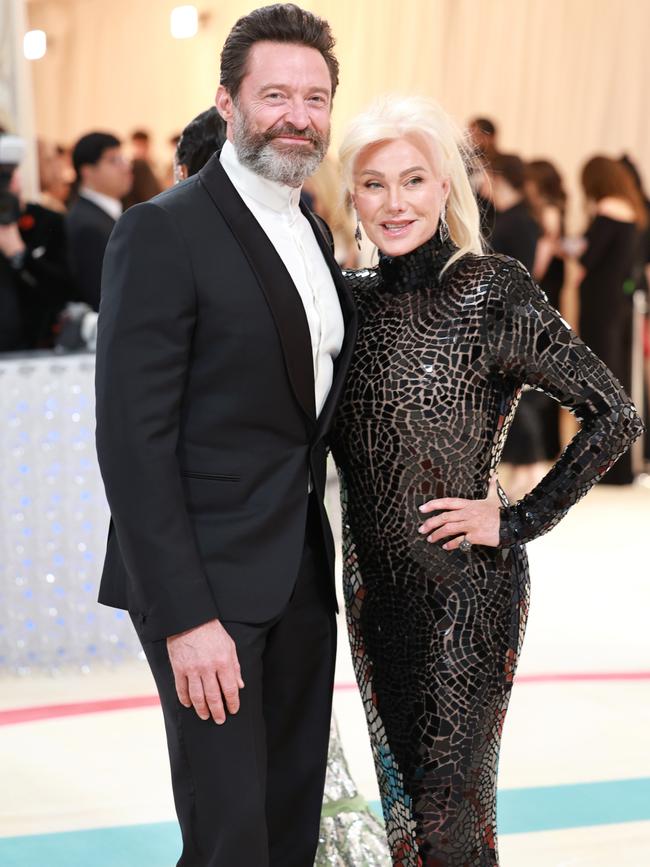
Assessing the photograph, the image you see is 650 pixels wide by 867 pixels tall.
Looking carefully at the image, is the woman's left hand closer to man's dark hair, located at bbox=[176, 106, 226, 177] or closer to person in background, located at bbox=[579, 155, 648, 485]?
man's dark hair, located at bbox=[176, 106, 226, 177]

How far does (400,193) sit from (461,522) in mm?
544

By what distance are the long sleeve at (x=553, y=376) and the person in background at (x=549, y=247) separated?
583 cm

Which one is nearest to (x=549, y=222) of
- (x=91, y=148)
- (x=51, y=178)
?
(x=51, y=178)

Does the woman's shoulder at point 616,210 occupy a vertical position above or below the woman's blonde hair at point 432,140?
below

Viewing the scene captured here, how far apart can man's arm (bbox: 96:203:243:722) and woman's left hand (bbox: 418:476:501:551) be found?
1.28ft

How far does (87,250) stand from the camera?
5.54m

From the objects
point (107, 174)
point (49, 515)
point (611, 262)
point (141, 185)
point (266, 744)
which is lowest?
point (611, 262)

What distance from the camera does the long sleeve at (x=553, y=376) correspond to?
2.12 metres

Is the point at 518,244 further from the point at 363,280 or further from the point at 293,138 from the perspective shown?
the point at 293,138

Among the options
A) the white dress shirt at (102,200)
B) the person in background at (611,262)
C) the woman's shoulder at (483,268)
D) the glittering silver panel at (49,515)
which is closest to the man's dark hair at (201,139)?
the woman's shoulder at (483,268)

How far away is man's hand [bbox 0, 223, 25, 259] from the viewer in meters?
5.22

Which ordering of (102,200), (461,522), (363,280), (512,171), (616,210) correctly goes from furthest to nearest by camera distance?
(616,210), (512,171), (102,200), (363,280), (461,522)

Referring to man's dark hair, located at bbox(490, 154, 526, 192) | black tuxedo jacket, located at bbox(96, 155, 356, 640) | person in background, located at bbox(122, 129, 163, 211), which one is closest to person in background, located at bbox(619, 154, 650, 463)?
man's dark hair, located at bbox(490, 154, 526, 192)

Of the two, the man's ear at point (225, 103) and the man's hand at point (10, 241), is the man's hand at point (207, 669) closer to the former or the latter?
the man's ear at point (225, 103)
